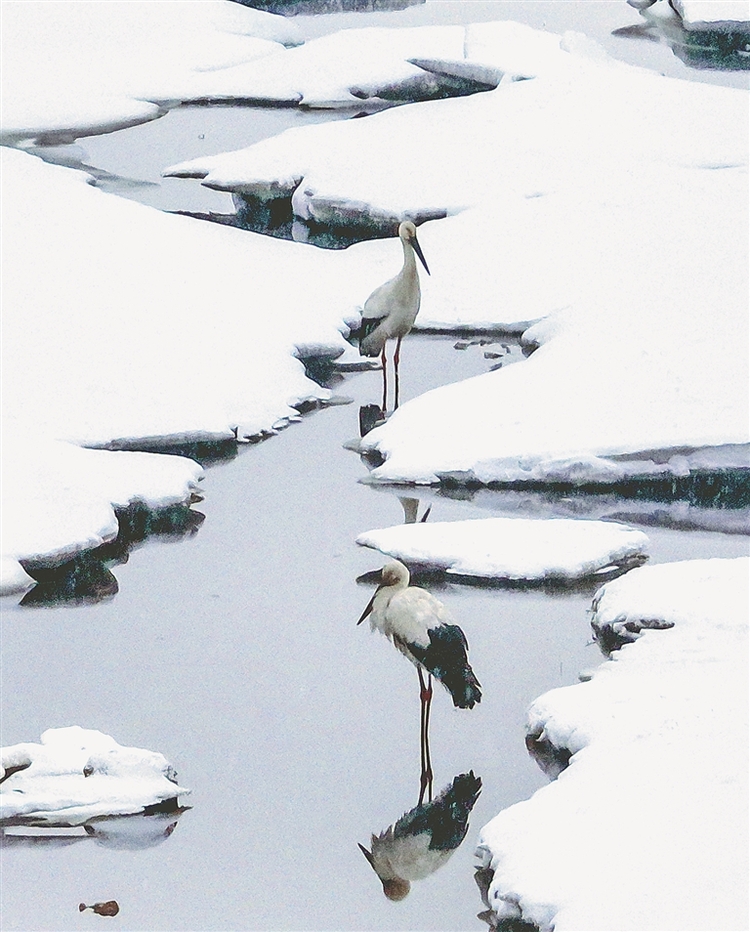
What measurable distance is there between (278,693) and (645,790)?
1513 mm

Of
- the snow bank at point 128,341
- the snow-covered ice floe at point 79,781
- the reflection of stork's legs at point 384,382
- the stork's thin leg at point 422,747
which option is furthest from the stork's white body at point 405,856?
the reflection of stork's legs at point 384,382

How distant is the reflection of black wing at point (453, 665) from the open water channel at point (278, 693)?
0.24 meters

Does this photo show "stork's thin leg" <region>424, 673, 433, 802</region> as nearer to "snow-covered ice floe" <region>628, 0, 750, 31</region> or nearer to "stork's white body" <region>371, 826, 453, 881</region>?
"stork's white body" <region>371, 826, 453, 881</region>

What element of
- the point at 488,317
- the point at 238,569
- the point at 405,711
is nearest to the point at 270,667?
the point at 405,711

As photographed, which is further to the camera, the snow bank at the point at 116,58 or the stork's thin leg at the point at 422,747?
the snow bank at the point at 116,58

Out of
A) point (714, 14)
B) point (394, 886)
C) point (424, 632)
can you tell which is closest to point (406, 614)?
point (424, 632)

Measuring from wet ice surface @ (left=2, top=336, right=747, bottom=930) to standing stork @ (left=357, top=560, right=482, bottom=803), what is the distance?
0.13 meters

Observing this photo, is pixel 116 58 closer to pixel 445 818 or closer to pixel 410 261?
pixel 410 261

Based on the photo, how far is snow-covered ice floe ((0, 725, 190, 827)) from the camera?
4824mm

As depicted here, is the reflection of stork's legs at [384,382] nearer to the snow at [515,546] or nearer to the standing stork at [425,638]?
the snow at [515,546]

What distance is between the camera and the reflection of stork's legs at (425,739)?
5.02 m

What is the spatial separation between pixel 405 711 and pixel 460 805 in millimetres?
633

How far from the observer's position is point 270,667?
19.1 feet

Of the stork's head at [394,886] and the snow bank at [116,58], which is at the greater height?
the snow bank at [116,58]
